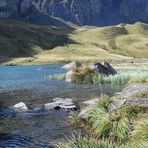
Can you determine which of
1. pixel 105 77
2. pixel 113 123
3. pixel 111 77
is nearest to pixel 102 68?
pixel 105 77

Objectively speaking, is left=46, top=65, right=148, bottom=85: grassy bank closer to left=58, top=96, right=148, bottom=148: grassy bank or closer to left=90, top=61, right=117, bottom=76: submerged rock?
left=90, top=61, right=117, bottom=76: submerged rock

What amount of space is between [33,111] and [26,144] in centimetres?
1465

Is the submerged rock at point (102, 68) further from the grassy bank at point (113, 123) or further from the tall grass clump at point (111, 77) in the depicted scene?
the grassy bank at point (113, 123)

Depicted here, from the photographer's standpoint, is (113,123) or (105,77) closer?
(113,123)

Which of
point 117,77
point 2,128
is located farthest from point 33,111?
point 117,77

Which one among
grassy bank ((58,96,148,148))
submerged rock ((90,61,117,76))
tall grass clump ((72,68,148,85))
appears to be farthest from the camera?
submerged rock ((90,61,117,76))

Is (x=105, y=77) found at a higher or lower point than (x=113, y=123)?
lower

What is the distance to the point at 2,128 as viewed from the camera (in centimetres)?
3412

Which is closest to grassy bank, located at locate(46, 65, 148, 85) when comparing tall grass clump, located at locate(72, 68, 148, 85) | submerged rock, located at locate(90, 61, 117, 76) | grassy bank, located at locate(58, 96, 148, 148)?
tall grass clump, located at locate(72, 68, 148, 85)

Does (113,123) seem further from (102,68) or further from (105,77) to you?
(102,68)

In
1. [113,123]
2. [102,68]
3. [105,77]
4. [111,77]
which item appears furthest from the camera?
[102,68]

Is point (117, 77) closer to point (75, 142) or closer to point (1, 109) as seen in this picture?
point (1, 109)

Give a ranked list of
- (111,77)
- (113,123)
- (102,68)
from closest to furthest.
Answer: (113,123) → (111,77) → (102,68)

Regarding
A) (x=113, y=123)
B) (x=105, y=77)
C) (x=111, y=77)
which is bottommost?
(x=105, y=77)
